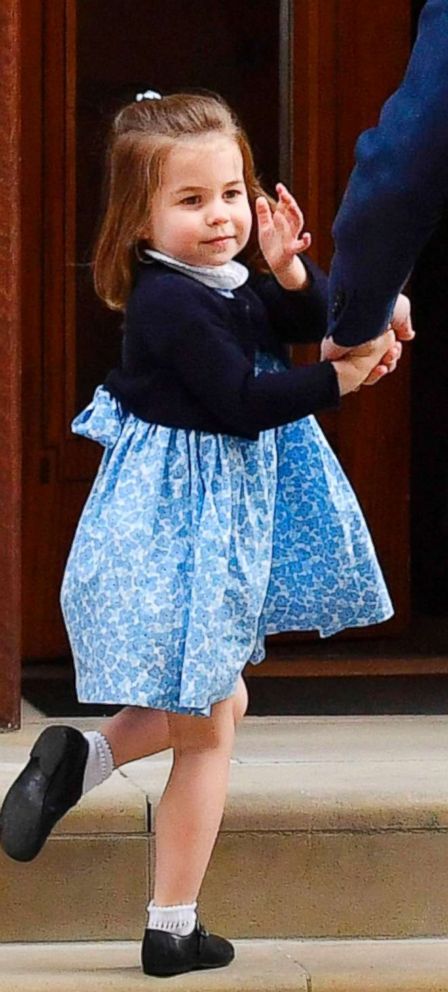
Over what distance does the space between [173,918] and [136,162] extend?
1.26m

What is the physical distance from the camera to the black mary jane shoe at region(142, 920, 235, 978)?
3.68 meters

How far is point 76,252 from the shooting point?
5633 millimetres

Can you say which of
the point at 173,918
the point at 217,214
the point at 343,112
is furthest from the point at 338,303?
the point at 343,112

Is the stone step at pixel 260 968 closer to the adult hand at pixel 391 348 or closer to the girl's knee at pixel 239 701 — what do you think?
the girl's knee at pixel 239 701

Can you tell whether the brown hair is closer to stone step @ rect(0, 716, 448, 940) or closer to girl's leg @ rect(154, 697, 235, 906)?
girl's leg @ rect(154, 697, 235, 906)

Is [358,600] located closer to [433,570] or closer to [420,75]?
[420,75]

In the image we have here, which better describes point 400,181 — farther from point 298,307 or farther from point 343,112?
point 343,112

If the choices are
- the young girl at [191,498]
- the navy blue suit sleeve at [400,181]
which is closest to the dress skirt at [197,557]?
the young girl at [191,498]

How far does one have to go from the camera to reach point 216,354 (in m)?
3.47

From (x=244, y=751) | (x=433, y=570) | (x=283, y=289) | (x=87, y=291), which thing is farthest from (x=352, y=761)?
(x=433, y=570)

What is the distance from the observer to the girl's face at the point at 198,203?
355 cm

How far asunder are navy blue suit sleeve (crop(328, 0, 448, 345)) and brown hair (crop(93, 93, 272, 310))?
0.64m

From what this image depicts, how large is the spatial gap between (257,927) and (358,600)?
0.75 meters

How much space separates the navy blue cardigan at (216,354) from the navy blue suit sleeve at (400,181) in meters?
0.43
